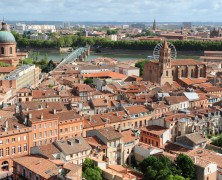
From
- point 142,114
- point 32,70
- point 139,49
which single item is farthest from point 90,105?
point 139,49

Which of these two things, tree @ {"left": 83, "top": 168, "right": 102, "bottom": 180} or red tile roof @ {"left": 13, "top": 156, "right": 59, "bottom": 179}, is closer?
red tile roof @ {"left": 13, "top": 156, "right": 59, "bottom": 179}

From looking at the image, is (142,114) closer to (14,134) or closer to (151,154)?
(151,154)

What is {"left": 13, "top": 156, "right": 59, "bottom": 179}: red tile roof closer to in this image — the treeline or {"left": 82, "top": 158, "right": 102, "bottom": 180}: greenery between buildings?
{"left": 82, "top": 158, "right": 102, "bottom": 180}: greenery between buildings

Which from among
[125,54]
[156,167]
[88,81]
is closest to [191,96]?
[88,81]

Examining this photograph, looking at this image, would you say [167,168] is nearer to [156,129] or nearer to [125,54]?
[156,129]

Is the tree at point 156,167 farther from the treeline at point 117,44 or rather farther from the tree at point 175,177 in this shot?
the treeline at point 117,44

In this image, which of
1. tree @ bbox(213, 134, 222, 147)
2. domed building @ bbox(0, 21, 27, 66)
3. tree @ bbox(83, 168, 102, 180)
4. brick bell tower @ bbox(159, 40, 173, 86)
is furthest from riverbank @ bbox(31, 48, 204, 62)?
tree @ bbox(83, 168, 102, 180)

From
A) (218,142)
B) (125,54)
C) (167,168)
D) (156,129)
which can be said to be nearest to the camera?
(167,168)
